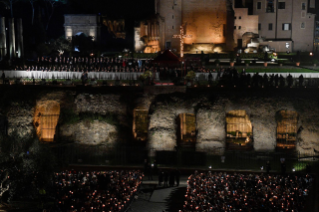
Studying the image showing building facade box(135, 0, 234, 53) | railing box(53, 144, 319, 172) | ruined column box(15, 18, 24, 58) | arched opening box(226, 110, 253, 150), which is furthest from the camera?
building facade box(135, 0, 234, 53)

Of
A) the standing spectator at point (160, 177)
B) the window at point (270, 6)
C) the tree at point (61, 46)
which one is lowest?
the standing spectator at point (160, 177)

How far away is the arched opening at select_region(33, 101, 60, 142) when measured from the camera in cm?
3366

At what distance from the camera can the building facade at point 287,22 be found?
202 ft

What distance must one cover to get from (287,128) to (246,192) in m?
12.7

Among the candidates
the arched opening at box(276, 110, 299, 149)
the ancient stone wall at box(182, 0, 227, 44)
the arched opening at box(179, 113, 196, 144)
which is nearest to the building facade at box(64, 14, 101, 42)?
the ancient stone wall at box(182, 0, 227, 44)

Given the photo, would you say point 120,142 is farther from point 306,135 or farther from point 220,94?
point 306,135

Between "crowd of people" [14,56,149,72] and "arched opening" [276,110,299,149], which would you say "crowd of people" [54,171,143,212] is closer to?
"arched opening" [276,110,299,149]

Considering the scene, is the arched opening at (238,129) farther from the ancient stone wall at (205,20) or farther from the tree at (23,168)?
the ancient stone wall at (205,20)

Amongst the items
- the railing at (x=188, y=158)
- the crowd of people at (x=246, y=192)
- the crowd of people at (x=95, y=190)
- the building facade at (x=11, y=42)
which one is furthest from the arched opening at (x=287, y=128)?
the building facade at (x=11, y=42)

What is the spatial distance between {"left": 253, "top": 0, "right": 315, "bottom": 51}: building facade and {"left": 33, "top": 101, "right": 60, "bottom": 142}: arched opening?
35043mm

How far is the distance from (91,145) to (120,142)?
2.05 meters

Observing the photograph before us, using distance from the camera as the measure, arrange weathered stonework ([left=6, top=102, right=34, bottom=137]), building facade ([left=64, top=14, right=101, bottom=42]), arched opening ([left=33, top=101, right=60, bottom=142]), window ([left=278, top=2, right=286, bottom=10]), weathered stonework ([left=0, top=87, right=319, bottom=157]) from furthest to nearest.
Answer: building facade ([left=64, top=14, right=101, bottom=42]) < window ([left=278, top=2, right=286, bottom=10]) < arched opening ([left=33, top=101, right=60, bottom=142]) < weathered stonework ([left=6, top=102, right=34, bottom=137]) < weathered stonework ([left=0, top=87, right=319, bottom=157])

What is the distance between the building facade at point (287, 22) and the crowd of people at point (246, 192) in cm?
3989

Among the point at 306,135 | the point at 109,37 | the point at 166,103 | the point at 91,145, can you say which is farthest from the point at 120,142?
the point at 109,37
